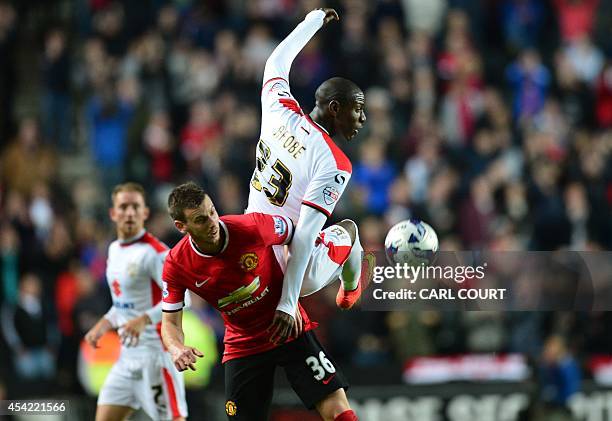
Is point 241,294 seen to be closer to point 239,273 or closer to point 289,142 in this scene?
point 239,273

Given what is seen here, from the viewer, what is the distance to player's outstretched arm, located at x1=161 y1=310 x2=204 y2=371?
21.6ft

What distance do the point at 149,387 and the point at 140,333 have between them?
15.9 inches

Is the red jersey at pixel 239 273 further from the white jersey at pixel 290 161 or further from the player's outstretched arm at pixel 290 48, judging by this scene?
the player's outstretched arm at pixel 290 48

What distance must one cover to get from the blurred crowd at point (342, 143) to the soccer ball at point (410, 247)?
345cm

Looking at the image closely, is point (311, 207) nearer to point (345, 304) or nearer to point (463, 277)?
point (345, 304)

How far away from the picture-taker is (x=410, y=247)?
8672 millimetres

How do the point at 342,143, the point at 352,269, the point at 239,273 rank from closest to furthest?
1. the point at 239,273
2. the point at 352,269
3. the point at 342,143

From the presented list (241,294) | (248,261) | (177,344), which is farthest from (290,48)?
(177,344)

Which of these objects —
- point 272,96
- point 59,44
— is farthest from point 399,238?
A: point 59,44

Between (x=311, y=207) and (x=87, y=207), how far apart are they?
770 centimetres

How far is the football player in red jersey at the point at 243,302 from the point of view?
6684 mm

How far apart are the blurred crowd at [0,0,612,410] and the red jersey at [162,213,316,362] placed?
5.19 m

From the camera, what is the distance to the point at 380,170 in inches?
571

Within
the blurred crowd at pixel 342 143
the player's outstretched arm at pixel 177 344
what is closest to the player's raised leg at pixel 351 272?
the player's outstretched arm at pixel 177 344
